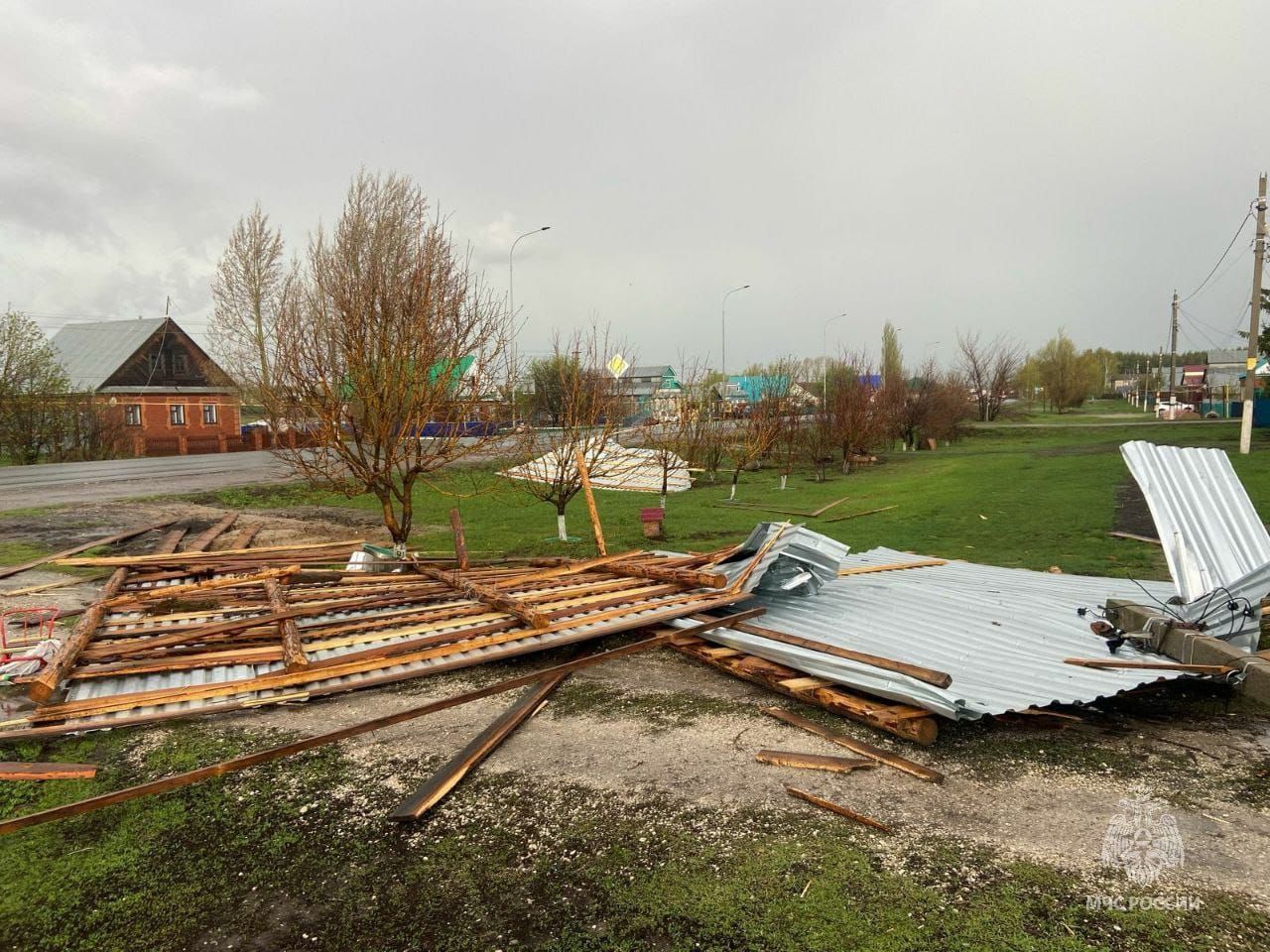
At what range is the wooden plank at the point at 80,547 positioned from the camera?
9609mm

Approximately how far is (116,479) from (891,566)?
21.2 m

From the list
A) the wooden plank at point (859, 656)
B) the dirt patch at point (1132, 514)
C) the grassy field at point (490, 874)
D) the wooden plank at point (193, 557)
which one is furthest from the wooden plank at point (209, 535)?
the dirt patch at point (1132, 514)

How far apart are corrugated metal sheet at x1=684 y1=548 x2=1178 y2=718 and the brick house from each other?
39.3 meters

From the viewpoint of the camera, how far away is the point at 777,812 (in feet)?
12.8

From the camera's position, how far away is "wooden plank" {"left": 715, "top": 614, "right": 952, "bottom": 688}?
4.76 meters

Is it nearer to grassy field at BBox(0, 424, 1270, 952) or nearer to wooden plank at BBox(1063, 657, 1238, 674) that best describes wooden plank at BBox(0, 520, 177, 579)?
grassy field at BBox(0, 424, 1270, 952)

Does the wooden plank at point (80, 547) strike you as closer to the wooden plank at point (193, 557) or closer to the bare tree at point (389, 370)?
the wooden plank at point (193, 557)

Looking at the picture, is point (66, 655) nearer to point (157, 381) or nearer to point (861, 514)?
point (861, 514)

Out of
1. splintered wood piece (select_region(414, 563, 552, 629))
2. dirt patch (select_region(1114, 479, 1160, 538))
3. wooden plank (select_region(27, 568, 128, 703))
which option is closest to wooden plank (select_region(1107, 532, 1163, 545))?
dirt patch (select_region(1114, 479, 1160, 538))

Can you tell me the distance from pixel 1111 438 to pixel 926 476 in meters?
14.8

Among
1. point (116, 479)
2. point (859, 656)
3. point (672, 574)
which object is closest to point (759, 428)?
point (672, 574)

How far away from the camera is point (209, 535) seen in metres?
12.2

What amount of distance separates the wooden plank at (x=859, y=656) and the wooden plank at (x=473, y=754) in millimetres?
1656

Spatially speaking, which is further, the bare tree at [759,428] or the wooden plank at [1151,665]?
the bare tree at [759,428]
